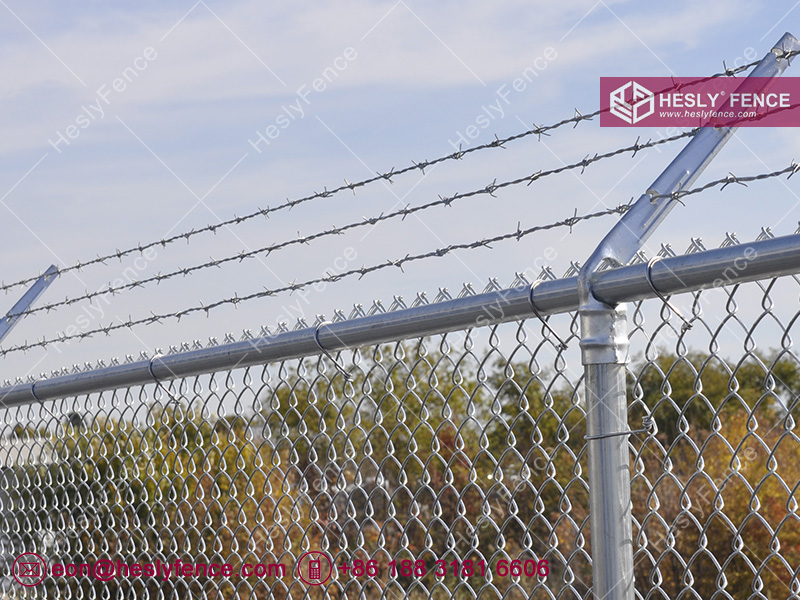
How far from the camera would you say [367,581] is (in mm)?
2828

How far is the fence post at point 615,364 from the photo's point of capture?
7.16 feet

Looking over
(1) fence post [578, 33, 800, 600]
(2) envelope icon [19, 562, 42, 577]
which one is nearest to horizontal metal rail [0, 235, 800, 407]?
(1) fence post [578, 33, 800, 600]

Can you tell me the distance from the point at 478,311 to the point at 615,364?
424 mm

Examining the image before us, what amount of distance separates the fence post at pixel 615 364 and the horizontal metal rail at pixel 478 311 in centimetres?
7

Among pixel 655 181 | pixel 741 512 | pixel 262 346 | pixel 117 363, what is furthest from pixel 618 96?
pixel 741 512

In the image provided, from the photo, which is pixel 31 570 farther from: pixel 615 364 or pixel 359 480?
pixel 615 364

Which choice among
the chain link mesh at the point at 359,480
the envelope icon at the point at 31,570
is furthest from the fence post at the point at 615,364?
the envelope icon at the point at 31,570

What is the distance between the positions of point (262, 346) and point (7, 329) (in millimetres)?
1987

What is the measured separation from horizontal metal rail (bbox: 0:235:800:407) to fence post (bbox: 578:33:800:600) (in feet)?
0.22

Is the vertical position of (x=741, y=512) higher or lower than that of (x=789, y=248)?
higher

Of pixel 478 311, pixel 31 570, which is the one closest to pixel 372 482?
pixel 31 570

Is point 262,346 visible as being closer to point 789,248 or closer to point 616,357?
point 616,357

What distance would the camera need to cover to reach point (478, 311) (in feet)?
8.21

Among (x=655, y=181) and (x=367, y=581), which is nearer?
(x=655, y=181)
